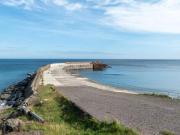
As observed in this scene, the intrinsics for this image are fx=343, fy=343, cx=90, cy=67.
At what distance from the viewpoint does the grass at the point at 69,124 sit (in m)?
13.2

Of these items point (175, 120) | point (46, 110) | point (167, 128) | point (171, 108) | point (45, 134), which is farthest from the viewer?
point (171, 108)

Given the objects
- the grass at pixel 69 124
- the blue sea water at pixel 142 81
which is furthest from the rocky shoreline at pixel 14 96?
the blue sea water at pixel 142 81

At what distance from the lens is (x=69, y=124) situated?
1504 centimetres

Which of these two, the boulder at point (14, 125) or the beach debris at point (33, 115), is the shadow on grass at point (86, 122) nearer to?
the beach debris at point (33, 115)

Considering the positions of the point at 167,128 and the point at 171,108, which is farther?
the point at 171,108

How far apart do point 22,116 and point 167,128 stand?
7.06m

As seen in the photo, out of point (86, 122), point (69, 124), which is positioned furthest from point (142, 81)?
point (69, 124)

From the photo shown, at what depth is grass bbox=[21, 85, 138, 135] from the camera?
13.2m

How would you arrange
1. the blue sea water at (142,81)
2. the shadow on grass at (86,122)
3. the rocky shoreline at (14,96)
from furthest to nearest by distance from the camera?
1. the blue sea water at (142,81)
2. the rocky shoreline at (14,96)
3. the shadow on grass at (86,122)

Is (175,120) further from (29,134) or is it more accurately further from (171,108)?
(29,134)

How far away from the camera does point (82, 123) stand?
49.3 ft

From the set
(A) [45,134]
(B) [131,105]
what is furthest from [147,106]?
(A) [45,134]

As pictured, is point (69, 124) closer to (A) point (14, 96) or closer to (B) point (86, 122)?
(B) point (86, 122)

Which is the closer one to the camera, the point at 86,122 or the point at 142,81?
the point at 86,122
